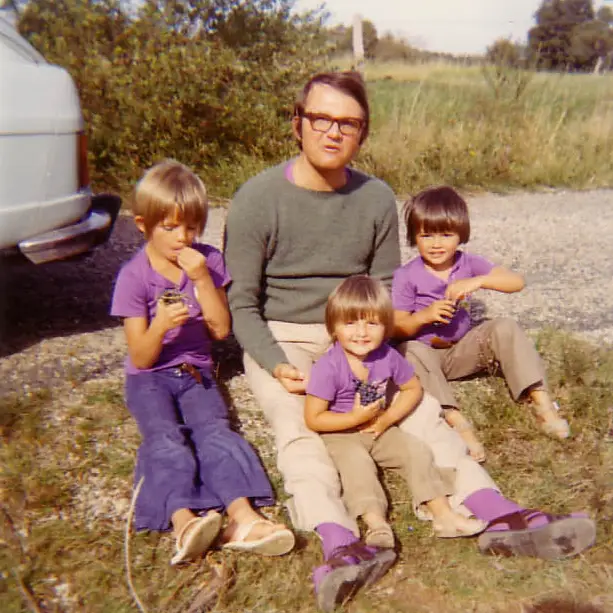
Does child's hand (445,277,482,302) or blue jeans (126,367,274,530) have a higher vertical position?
child's hand (445,277,482,302)

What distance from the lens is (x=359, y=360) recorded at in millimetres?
2439

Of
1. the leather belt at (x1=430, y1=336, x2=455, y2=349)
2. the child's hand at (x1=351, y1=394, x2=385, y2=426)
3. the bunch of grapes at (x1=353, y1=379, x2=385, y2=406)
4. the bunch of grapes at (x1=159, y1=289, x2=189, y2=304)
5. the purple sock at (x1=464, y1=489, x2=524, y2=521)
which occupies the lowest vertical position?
the purple sock at (x1=464, y1=489, x2=524, y2=521)

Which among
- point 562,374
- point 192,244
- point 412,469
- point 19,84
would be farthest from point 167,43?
point 412,469

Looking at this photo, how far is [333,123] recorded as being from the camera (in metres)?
2.56

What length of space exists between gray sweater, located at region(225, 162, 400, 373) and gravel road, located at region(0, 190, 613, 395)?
2.73 feet

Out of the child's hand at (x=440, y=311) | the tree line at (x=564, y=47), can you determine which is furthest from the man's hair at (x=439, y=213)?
the tree line at (x=564, y=47)

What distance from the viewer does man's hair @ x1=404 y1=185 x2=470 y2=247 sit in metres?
2.86

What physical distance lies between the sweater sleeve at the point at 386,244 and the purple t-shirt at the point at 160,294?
66 cm

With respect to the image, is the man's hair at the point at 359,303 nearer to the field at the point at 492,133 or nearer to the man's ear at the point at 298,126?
the man's ear at the point at 298,126

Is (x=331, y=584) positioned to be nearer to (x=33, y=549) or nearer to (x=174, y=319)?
(x=33, y=549)

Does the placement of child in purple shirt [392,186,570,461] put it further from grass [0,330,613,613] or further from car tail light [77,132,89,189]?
car tail light [77,132,89,189]

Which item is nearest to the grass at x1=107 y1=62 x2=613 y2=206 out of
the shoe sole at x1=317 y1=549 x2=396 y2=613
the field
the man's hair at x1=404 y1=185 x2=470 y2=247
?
the field

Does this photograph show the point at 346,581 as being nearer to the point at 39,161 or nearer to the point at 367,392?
the point at 367,392

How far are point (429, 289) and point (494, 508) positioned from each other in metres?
1.08
